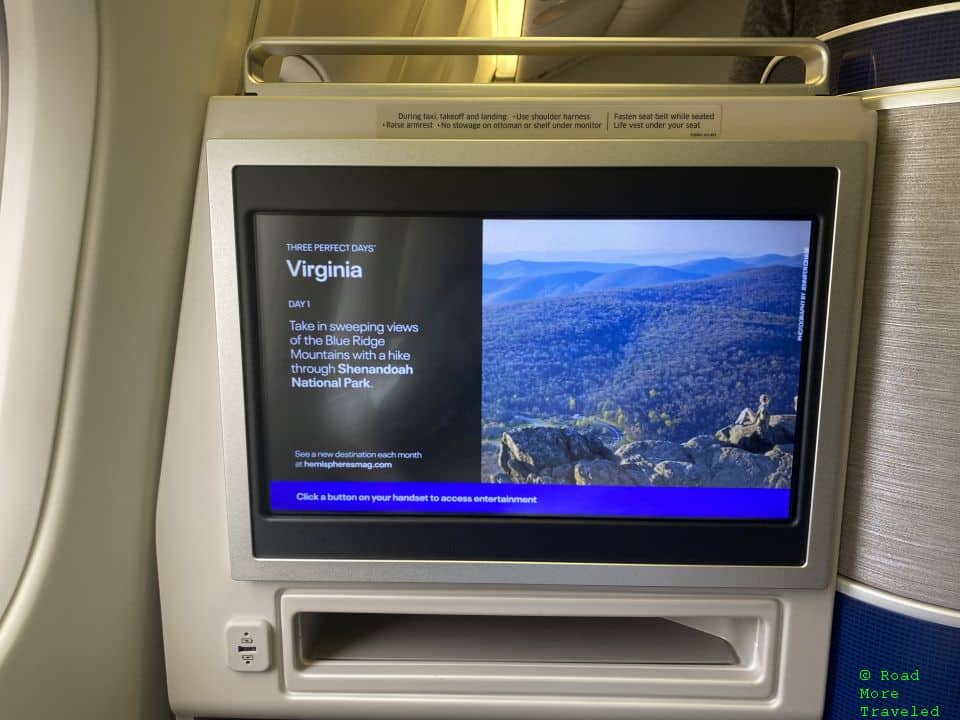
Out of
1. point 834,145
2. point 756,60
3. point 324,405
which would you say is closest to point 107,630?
point 324,405

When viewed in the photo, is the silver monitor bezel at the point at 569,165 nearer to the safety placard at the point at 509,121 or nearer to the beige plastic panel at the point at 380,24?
the safety placard at the point at 509,121

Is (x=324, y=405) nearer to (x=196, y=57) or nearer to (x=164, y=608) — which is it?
(x=164, y=608)

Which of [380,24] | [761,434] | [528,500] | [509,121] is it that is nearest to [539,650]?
[528,500]

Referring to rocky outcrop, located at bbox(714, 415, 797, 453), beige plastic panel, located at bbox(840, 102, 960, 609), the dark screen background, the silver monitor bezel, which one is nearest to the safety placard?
the silver monitor bezel

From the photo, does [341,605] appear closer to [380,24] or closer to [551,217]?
[551,217]

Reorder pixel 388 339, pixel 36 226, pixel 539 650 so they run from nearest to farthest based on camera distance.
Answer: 1. pixel 36 226
2. pixel 388 339
3. pixel 539 650
